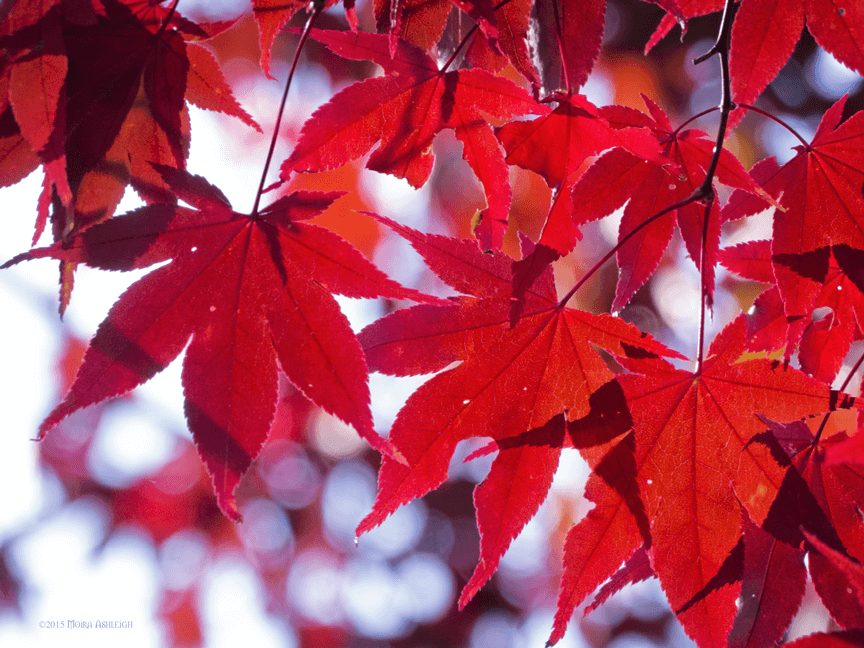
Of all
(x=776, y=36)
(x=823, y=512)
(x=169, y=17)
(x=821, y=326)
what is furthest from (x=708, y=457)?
(x=169, y=17)

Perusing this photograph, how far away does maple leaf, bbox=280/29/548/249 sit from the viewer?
2.31 feet

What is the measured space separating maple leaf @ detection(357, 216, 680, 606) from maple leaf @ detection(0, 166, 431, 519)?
0.07 m

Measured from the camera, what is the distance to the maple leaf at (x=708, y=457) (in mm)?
673

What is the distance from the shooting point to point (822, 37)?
0.77 m

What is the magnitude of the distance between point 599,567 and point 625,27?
14.2 ft

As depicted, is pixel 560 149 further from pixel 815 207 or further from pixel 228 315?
pixel 228 315

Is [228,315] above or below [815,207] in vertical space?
below

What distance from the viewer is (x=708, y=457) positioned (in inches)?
29.0

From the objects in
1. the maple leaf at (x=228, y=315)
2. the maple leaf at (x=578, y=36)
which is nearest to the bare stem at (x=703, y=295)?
the maple leaf at (x=578, y=36)

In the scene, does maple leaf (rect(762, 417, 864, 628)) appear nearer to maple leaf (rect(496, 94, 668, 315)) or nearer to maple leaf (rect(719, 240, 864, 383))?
maple leaf (rect(719, 240, 864, 383))

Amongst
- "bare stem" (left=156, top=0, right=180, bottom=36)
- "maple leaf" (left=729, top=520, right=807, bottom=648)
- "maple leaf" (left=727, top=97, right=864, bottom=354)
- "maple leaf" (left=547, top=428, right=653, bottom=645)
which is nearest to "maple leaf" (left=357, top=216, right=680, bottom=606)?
"maple leaf" (left=547, top=428, right=653, bottom=645)

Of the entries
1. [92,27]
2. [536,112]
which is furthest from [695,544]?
[92,27]

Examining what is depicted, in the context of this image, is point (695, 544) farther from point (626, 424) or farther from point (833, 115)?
point (833, 115)

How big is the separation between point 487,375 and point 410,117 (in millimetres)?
409
